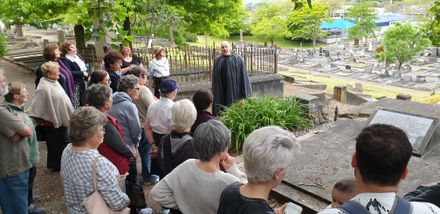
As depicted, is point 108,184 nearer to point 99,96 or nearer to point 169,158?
point 169,158

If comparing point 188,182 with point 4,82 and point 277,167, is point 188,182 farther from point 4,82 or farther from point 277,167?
point 4,82

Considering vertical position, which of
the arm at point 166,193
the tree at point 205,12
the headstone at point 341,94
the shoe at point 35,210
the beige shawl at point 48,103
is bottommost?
the headstone at point 341,94

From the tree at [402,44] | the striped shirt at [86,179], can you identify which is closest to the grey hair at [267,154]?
the striped shirt at [86,179]

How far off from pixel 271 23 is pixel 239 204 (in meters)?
50.2

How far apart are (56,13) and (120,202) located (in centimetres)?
1181

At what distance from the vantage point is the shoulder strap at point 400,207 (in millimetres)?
1539

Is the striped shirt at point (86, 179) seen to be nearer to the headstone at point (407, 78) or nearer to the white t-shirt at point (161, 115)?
the white t-shirt at point (161, 115)

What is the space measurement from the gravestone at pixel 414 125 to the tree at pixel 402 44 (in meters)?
34.9

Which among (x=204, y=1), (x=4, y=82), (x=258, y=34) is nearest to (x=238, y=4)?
(x=204, y=1)

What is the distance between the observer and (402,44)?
36719mm

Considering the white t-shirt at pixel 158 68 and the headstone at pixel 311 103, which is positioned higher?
the white t-shirt at pixel 158 68

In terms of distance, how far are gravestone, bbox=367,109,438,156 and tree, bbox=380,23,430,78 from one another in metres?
34.9

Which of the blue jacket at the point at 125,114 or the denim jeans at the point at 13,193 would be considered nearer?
the denim jeans at the point at 13,193

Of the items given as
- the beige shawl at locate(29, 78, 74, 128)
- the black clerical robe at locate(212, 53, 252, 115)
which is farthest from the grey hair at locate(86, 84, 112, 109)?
the black clerical robe at locate(212, 53, 252, 115)
